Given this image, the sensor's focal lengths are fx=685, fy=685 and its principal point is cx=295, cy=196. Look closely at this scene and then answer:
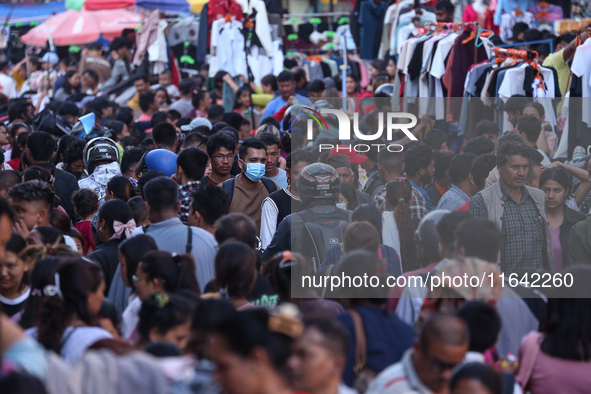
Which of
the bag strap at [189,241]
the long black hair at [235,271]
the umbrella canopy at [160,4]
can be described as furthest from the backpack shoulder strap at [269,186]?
the umbrella canopy at [160,4]

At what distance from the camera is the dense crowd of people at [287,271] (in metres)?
2.31

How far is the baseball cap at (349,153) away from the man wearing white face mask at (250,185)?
91 centimetres

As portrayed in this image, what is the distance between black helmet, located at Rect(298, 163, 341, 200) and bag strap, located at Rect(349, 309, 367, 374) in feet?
5.89

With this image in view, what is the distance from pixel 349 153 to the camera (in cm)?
651

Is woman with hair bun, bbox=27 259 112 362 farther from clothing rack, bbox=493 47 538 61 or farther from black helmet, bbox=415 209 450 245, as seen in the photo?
clothing rack, bbox=493 47 538 61

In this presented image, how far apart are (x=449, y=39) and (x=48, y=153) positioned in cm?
543

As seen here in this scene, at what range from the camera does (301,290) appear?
11.8 feet

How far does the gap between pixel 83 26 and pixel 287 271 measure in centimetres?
1443

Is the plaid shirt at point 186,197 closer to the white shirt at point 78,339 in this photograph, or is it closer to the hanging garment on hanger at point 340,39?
the white shirt at point 78,339

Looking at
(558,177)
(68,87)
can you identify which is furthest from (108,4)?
(558,177)

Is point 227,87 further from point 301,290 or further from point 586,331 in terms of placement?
point 586,331

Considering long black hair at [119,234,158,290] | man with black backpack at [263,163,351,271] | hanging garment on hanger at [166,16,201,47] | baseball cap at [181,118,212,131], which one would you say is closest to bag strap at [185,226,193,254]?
long black hair at [119,234,158,290]

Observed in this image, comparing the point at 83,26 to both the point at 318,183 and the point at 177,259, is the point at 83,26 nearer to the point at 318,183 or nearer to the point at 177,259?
the point at 318,183

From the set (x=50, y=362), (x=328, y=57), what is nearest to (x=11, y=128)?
(x=50, y=362)
